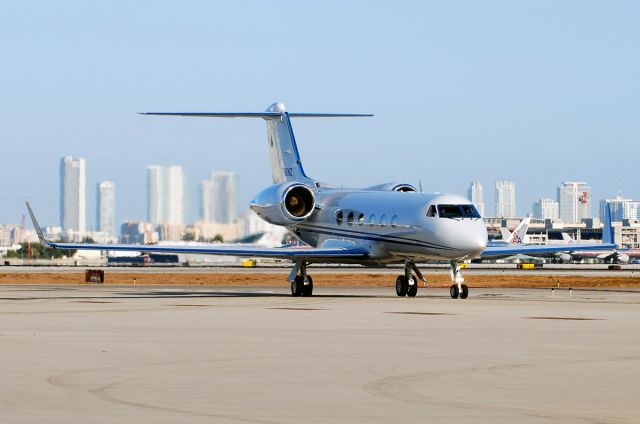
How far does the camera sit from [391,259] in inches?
1703

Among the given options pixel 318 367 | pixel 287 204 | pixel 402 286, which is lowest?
pixel 318 367

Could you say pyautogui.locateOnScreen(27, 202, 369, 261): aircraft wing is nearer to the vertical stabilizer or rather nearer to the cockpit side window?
the cockpit side window

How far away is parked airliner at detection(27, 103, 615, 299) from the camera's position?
39.7 metres

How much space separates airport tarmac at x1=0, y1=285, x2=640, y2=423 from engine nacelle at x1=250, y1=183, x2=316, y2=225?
16885mm

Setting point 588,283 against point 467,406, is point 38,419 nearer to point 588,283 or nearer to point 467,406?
point 467,406

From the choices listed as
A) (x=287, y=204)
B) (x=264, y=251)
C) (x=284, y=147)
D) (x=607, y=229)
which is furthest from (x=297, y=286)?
(x=607, y=229)

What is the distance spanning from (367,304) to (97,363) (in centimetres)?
1875

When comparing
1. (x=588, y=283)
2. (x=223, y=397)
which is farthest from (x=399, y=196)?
(x=223, y=397)

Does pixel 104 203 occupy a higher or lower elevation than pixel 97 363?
higher

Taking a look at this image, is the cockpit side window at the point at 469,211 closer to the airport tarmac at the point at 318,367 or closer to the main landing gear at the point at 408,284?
the main landing gear at the point at 408,284

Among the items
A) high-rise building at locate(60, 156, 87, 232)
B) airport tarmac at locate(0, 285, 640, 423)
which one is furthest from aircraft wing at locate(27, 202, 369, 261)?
high-rise building at locate(60, 156, 87, 232)

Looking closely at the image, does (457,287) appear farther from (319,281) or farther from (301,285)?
(319,281)

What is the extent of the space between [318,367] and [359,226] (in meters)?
27.9

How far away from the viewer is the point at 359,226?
43.9 metres
